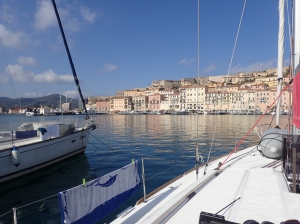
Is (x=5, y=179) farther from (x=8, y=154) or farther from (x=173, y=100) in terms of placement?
(x=173, y=100)

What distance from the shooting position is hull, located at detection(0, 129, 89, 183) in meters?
9.00

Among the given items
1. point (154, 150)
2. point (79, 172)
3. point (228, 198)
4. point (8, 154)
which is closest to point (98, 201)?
point (228, 198)

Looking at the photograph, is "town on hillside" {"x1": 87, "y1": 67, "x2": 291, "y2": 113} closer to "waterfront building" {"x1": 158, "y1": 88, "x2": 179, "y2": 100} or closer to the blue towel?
"waterfront building" {"x1": 158, "y1": 88, "x2": 179, "y2": 100}

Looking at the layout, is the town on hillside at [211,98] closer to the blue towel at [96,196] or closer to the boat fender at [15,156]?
the boat fender at [15,156]

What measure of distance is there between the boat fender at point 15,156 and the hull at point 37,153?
118 millimetres

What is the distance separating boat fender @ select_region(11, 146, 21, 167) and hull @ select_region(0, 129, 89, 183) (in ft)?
0.39

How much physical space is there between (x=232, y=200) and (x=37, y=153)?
31.2 ft

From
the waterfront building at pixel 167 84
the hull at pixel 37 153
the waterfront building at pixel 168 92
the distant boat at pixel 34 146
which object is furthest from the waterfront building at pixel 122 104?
the hull at pixel 37 153

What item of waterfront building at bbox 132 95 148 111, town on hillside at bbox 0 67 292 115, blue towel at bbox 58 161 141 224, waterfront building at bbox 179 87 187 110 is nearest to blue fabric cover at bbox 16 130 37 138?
blue towel at bbox 58 161 141 224

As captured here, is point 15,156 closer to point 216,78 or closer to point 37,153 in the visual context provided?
point 37,153

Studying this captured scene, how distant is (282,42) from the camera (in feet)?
27.2

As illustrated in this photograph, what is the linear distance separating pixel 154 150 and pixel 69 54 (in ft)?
30.7

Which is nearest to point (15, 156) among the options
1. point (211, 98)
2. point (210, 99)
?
point (210, 99)

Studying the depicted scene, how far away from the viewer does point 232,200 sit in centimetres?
377
